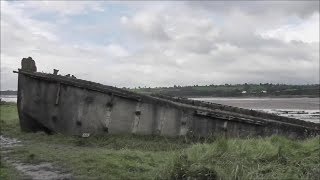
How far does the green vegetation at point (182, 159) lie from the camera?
768 centimetres

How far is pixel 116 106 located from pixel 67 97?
5.91ft

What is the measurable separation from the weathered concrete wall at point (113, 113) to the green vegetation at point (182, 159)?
140 centimetres

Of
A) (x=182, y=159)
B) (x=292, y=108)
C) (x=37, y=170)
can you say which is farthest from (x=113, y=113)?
(x=292, y=108)

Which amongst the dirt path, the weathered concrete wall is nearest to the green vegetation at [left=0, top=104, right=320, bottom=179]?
the dirt path

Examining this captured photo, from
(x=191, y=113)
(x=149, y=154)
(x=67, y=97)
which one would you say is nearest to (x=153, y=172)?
(x=149, y=154)

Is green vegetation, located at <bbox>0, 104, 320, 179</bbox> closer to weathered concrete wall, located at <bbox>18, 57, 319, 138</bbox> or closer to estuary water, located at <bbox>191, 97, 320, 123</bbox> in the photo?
weathered concrete wall, located at <bbox>18, 57, 319, 138</bbox>

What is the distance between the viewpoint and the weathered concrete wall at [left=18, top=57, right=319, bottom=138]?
14727 millimetres

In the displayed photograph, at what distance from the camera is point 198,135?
589 inches

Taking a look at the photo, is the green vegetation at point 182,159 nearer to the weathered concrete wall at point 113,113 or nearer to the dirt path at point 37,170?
the dirt path at point 37,170

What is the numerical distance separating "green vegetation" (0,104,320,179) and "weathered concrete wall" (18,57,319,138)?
1401 millimetres

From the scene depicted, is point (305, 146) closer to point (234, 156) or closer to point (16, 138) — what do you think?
point (234, 156)

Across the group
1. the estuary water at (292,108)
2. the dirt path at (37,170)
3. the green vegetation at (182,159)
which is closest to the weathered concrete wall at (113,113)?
the green vegetation at (182,159)

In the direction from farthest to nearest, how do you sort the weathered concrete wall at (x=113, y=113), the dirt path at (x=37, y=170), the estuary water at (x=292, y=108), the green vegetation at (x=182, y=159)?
the estuary water at (x=292, y=108)
the weathered concrete wall at (x=113, y=113)
the dirt path at (x=37, y=170)
the green vegetation at (x=182, y=159)

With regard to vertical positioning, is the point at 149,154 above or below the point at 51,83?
below
